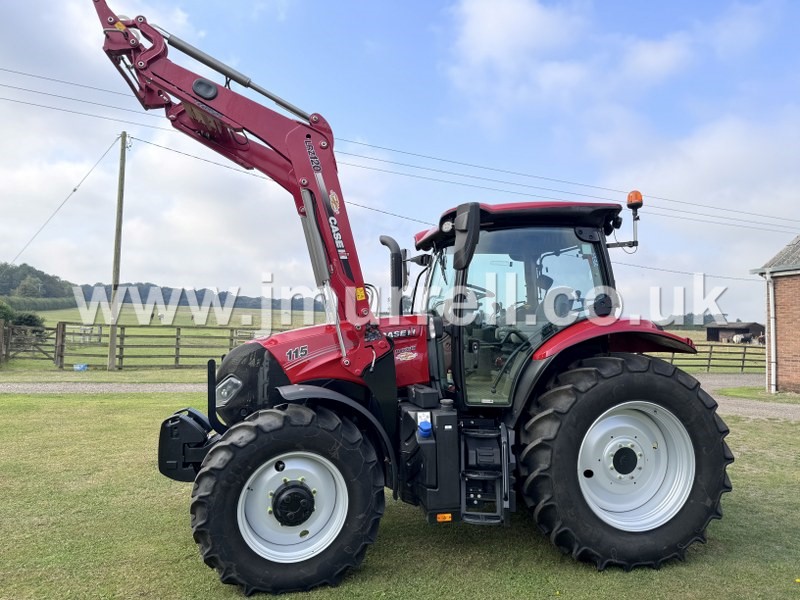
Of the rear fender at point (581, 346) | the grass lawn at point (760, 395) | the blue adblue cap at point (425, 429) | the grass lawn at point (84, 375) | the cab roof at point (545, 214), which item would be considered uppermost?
the cab roof at point (545, 214)

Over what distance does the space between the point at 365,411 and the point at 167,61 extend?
2720 mm

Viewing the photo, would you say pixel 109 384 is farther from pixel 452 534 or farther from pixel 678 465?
pixel 678 465

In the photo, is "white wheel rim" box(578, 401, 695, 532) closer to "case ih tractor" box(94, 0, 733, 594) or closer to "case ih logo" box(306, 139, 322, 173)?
"case ih tractor" box(94, 0, 733, 594)

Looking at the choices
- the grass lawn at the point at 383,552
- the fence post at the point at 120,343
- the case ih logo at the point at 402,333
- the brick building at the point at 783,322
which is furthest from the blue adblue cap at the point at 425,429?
the fence post at the point at 120,343

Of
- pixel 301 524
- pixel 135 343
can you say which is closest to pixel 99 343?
pixel 135 343

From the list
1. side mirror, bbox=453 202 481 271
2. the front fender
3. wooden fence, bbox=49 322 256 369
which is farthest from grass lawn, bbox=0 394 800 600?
wooden fence, bbox=49 322 256 369

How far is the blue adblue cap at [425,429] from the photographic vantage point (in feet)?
12.2

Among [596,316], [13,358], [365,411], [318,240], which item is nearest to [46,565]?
[365,411]

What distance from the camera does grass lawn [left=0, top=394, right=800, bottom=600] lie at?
329 cm

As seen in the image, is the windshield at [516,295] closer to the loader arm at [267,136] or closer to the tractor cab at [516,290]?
the tractor cab at [516,290]

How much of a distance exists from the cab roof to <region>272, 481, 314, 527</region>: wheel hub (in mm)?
2108

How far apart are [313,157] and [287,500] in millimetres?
2290

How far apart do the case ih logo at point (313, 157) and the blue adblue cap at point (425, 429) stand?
1.91 meters

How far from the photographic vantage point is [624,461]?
3.92 m
